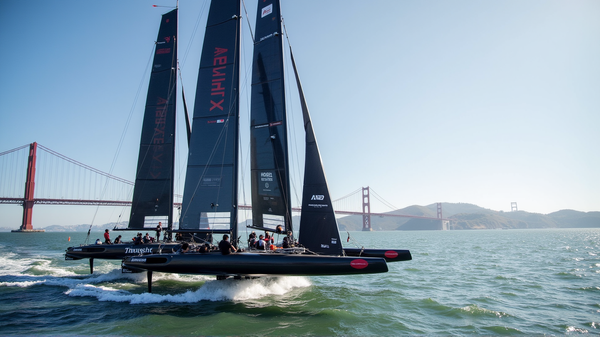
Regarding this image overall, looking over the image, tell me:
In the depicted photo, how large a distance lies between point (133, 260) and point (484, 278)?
9.35 metres

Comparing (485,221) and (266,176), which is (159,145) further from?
(485,221)

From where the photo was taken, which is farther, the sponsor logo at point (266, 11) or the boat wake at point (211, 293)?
the sponsor logo at point (266, 11)

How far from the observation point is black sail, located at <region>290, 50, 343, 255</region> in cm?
728

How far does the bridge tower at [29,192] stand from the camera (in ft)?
165

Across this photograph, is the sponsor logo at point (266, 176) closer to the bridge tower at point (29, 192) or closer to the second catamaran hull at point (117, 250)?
the second catamaran hull at point (117, 250)

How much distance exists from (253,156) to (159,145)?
472cm

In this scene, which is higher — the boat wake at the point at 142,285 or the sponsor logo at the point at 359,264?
the sponsor logo at the point at 359,264

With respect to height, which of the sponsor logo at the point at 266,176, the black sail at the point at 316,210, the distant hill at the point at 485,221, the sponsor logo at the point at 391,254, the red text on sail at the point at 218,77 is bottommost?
the distant hill at the point at 485,221

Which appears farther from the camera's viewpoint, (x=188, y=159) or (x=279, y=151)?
(x=188, y=159)

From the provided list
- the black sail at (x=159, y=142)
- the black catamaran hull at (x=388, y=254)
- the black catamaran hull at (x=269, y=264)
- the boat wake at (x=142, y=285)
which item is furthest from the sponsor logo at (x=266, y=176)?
the black sail at (x=159, y=142)

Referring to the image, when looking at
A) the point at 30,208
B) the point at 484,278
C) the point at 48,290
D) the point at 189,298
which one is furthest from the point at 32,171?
the point at 484,278

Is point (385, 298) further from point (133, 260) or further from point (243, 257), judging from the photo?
point (133, 260)

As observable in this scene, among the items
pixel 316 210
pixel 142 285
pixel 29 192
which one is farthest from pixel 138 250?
pixel 29 192

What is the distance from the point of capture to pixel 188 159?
9.80 m
